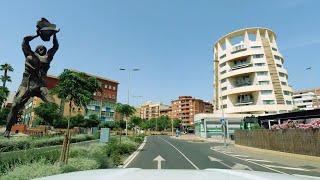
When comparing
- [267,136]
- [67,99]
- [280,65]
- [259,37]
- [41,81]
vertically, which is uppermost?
[259,37]

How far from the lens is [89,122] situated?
84938 mm

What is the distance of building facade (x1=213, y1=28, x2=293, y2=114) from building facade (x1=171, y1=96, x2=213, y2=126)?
8318 centimetres

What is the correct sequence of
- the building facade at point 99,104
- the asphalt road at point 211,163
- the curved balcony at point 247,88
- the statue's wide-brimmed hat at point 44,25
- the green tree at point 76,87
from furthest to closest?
the building facade at point 99,104, the curved balcony at point 247,88, the statue's wide-brimmed hat at point 44,25, the green tree at point 76,87, the asphalt road at point 211,163

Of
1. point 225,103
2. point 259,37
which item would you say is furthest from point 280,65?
point 225,103

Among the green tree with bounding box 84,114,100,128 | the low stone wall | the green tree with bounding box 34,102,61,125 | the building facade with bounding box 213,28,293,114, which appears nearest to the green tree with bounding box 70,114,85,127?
the green tree with bounding box 84,114,100,128

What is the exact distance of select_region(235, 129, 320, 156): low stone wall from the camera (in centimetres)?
1987

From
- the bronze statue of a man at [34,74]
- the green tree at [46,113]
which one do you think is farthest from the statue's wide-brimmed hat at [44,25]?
the green tree at [46,113]

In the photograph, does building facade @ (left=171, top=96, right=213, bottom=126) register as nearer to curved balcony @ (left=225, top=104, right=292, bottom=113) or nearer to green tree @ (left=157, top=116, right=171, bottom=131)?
green tree @ (left=157, top=116, right=171, bottom=131)

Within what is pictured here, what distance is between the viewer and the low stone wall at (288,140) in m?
19.9

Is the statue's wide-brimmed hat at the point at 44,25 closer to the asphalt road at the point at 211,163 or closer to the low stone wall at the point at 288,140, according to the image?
the asphalt road at the point at 211,163

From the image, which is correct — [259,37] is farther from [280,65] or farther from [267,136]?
[267,136]

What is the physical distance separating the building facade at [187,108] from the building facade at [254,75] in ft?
273

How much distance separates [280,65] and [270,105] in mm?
13889

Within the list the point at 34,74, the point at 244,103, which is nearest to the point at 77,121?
the point at 244,103
